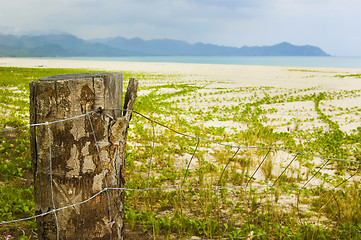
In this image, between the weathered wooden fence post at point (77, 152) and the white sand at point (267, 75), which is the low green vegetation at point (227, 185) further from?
the white sand at point (267, 75)

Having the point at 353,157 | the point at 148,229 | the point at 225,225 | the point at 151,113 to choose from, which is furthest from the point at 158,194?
the point at 151,113

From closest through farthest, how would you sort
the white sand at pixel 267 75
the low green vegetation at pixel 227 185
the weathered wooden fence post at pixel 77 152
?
the weathered wooden fence post at pixel 77 152 < the low green vegetation at pixel 227 185 < the white sand at pixel 267 75

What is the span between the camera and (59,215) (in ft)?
8.96

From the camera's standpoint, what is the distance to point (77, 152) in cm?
265

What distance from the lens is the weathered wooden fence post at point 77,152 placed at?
102 inches

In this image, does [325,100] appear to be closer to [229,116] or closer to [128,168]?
[229,116]

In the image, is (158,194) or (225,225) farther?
(158,194)

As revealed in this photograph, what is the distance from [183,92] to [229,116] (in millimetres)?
7669

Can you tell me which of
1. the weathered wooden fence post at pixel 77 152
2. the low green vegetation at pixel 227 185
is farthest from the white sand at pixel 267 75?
the weathered wooden fence post at pixel 77 152

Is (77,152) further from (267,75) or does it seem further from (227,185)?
(267,75)

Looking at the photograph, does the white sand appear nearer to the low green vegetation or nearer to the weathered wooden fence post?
the low green vegetation

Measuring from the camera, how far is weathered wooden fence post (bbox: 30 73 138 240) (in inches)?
102

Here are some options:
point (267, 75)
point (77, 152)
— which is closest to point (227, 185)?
point (77, 152)

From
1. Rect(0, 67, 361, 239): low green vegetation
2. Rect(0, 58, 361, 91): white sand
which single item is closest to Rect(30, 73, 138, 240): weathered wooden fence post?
Rect(0, 67, 361, 239): low green vegetation
